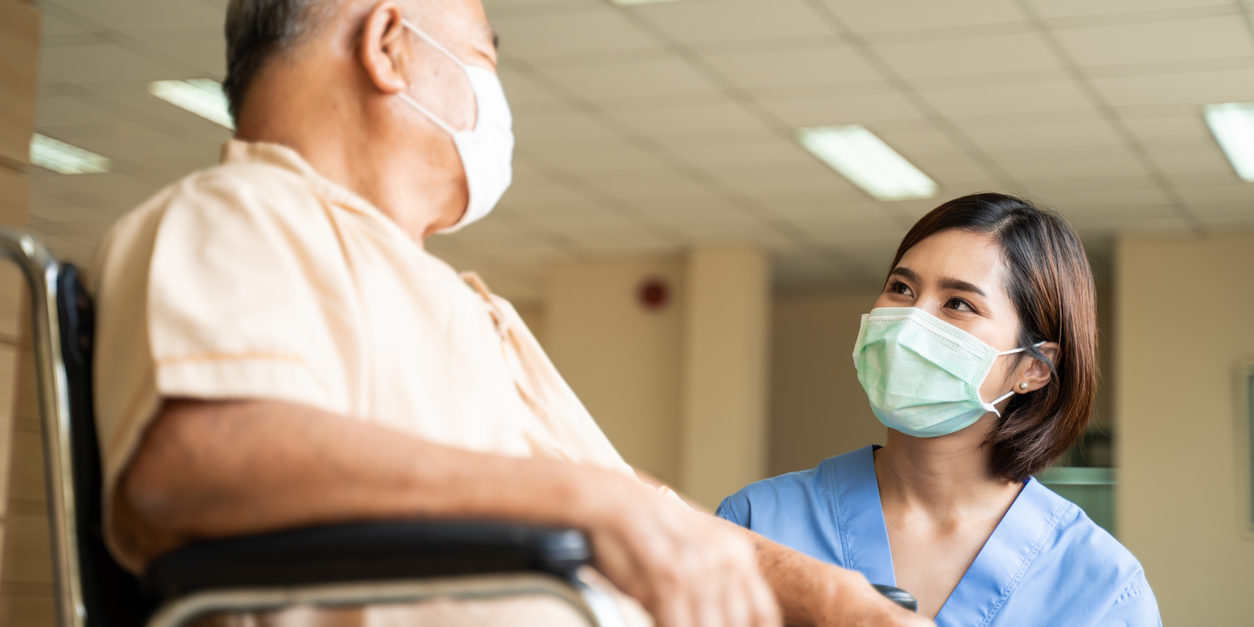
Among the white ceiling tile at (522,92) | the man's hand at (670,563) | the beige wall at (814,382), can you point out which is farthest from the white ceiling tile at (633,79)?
the beige wall at (814,382)

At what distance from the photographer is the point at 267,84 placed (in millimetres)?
1124

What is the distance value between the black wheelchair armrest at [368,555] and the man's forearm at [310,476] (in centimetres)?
4

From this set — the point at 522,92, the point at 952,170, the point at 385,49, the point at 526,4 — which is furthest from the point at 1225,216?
the point at 385,49

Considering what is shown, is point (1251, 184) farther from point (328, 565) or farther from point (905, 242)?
point (328, 565)

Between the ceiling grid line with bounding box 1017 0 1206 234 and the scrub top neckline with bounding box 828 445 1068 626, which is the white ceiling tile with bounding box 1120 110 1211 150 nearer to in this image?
the ceiling grid line with bounding box 1017 0 1206 234

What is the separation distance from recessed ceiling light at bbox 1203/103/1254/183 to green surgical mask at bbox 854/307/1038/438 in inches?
167

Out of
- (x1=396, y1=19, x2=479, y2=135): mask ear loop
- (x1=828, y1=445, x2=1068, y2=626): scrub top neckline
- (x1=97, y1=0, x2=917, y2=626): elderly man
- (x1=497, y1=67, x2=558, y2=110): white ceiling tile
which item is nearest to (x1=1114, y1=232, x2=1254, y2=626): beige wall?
(x1=497, y1=67, x2=558, y2=110): white ceiling tile

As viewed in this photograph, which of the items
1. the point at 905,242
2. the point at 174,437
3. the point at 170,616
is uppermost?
the point at 905,242

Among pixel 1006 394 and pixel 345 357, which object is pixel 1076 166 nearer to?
pixel 1006 394

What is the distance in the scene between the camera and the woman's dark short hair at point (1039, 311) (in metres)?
2.00

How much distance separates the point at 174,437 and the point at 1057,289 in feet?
5.26

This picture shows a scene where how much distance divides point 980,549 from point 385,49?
1.24m

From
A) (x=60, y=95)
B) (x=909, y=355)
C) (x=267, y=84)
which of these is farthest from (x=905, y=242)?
(x=60, y=95)

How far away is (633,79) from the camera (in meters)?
5.61
